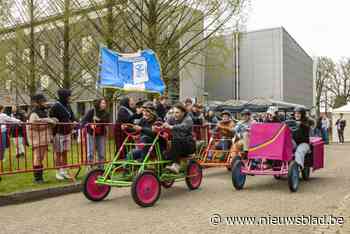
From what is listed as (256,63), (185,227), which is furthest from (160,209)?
(256,63)

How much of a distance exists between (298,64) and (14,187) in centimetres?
4295

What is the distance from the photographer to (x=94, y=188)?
7656 mm

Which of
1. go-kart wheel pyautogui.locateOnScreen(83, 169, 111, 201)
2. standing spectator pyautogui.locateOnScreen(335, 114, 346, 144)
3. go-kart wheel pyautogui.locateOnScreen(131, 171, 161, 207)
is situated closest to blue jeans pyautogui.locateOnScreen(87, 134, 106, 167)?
go-kart wheel pyautogui.locateOnScreen(83, 169, 111, 201)

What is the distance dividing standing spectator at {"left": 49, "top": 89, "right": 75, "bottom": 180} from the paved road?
1.17m

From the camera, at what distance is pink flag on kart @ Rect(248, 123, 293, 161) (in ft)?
28.3

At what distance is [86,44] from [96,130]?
1020 cm

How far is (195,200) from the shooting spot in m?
7.64

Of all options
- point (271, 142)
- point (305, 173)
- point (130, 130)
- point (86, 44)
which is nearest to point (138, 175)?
point (130, 130)

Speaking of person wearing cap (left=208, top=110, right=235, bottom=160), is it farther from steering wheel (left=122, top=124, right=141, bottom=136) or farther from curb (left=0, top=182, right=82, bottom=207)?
curb (left=0, top=182, right=82, bottom=207)

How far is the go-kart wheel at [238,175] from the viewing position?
335 inches

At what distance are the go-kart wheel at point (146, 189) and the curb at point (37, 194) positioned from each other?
7.61ft

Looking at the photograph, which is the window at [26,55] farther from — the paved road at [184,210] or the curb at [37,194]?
the paved road at [184,210]

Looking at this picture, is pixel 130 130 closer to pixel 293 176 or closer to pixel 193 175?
pixel 193 175

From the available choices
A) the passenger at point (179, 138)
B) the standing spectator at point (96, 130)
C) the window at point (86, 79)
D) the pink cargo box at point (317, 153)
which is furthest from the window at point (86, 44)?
the pink cargo box at point (317, 153)
